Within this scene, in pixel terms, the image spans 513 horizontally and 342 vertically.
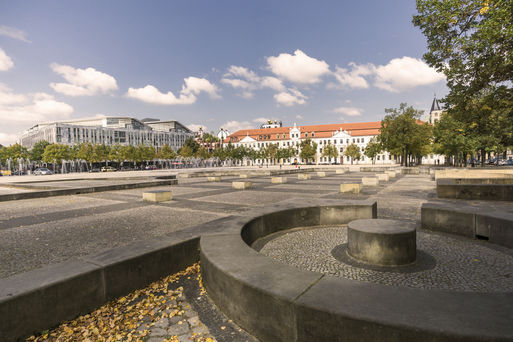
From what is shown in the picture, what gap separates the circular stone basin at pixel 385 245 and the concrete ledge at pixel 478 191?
31.2 feet

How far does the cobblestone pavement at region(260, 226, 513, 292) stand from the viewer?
4.44 meters

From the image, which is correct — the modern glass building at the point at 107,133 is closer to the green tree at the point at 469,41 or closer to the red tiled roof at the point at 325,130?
the red tiled roof at the point at 325,130

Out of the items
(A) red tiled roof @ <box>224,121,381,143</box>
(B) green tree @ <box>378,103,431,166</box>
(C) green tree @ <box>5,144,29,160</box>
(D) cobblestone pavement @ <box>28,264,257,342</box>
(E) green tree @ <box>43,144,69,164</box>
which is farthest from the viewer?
(A) red tiled roof @ <box>224,121,381,143</box>

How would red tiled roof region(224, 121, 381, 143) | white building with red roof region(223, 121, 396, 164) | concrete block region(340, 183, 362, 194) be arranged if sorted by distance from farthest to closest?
red tiled roof region(224, 121, 381, 143), white building with red roof region(223, 121, 396, 164), concrete block region(340, 183, 362, 194)

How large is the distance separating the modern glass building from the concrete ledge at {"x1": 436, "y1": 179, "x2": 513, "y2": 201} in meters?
107

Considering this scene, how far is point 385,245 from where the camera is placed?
17.1 ft

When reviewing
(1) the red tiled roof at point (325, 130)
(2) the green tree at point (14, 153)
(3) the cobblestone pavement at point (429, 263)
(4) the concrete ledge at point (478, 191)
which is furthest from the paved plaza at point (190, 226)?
(1) the red tiled roof at point (325, 130)

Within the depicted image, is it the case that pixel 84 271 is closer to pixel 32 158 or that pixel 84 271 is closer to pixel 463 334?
pixel 463 334

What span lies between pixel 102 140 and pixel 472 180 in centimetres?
11337

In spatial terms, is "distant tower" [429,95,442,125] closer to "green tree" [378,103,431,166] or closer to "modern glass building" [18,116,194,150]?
"green tree" [378,103,431,166]

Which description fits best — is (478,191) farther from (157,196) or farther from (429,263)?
(157,196)

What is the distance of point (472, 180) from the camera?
15.2 meters

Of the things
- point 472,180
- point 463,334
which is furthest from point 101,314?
point 472,180

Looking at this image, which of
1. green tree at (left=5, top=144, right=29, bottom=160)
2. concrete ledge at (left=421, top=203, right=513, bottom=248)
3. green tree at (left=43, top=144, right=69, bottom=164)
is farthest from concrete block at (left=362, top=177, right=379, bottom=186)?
green tree at (left=5, top=144, right=29, bottom=160)
